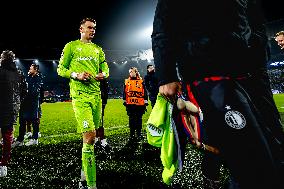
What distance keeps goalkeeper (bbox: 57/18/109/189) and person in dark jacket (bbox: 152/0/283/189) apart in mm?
2296

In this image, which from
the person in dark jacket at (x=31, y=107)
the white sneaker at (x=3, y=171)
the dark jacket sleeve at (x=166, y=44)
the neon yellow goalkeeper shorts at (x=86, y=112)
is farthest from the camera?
the person in dark jacket at (x=31, y=107)

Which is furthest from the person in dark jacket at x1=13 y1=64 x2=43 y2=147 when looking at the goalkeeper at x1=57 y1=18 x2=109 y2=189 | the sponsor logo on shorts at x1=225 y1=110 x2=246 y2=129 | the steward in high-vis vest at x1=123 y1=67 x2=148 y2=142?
the sponsor logo on shorts at x1=225 y1=110 x2=246 y2=129

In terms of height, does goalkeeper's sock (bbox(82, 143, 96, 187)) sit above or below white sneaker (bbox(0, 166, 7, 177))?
above

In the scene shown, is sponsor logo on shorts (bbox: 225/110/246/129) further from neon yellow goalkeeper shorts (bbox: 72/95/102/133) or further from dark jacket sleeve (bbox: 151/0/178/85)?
neon yellow goalkeeper shorts (bbox: 72/95/102/133)

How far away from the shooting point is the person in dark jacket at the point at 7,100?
19.1ft

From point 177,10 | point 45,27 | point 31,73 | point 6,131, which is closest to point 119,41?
point 45,27

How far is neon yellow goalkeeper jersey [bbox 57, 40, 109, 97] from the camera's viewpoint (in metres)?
4.27

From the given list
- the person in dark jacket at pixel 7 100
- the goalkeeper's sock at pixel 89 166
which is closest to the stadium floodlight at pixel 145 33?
the person in dark jacket at pixel 7 100

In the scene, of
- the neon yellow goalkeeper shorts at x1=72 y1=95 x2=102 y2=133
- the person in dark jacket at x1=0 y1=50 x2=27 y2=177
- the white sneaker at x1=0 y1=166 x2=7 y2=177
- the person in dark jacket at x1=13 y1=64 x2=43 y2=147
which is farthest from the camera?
the person in dark jacket at x1=13 y1=64 x2=43 y2=147

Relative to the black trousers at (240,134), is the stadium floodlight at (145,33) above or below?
above

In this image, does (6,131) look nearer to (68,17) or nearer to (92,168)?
(92,168)

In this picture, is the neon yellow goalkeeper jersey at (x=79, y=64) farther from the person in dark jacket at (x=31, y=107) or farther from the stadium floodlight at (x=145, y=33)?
the stadium floodlight at (x=145, y=33)

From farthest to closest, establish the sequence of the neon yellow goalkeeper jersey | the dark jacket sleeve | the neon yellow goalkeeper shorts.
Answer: the neon yellow goalkeeper jersey, the neon yellow goalkeeper shorts, the dark jacket sleeve

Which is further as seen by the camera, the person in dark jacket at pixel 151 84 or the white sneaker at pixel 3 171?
the person in dark jacket at pixel 151 84
